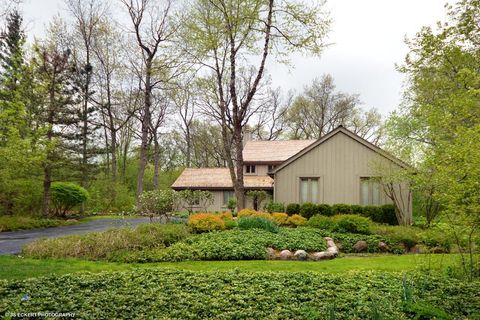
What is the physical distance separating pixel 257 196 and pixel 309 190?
19.0ft

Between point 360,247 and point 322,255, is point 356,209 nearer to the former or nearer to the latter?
point 360,247

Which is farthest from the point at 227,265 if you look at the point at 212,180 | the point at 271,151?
the point at 271,151

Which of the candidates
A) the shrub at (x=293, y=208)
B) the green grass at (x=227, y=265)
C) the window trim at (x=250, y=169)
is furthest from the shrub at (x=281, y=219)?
the window trim at (x=250, y=169)

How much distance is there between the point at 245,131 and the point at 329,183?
1489 cm

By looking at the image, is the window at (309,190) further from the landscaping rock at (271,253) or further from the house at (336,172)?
the landscaping rock at (271,253)

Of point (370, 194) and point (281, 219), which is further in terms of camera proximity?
point (370, 194)

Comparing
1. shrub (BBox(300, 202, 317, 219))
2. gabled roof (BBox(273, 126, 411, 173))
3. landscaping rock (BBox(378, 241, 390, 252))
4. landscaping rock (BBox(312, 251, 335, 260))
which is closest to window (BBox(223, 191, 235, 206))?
gabled roof (BBox(273, 126, 411, 173))

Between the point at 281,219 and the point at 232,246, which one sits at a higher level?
the point at 281,219

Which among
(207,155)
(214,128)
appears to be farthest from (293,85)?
(207,155)

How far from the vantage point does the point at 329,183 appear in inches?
735

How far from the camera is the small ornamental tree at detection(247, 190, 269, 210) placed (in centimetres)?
2414

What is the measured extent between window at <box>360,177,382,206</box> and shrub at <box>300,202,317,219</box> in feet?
9.36

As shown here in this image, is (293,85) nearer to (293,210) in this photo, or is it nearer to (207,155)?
(207,155)

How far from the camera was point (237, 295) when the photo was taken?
5.30 metres
